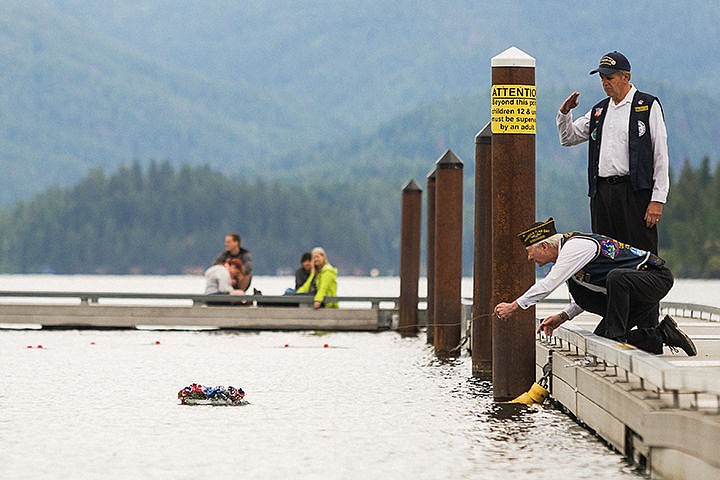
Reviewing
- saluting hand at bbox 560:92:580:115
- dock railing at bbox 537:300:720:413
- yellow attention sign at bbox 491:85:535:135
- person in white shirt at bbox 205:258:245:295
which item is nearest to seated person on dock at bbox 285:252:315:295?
person in white shirt at bbox 205:258:245:295

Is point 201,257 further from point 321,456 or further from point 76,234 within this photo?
point 321,456

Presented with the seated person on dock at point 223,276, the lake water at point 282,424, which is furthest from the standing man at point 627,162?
the seated person on dock at point 223,276

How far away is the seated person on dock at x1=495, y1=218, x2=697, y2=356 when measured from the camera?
1011cm

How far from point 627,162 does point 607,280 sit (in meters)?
1.10

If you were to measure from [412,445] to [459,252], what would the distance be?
942 cm

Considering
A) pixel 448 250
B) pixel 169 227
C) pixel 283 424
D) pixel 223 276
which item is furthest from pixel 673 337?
pixel 169 227

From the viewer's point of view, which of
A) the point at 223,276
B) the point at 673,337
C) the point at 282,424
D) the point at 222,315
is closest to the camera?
the point at 673,337

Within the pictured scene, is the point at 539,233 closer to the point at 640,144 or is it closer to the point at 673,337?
the point at 640,144

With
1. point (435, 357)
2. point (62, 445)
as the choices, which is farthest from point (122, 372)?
point (62, 445)

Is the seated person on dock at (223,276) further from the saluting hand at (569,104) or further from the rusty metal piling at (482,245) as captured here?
the saluting hand at (569,104)

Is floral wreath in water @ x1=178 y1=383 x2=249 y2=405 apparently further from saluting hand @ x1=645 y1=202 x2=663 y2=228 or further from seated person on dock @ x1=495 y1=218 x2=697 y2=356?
saluting hand @ x1=645 y1=202 x2=663 y2=228

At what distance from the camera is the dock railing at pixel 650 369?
7449 millimetres

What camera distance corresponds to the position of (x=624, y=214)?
10.8 meters

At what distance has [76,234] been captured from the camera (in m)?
188
